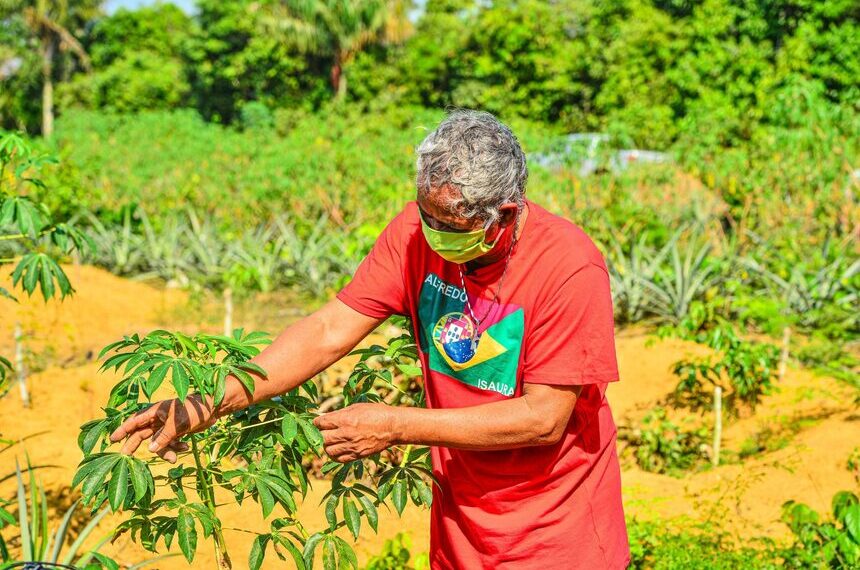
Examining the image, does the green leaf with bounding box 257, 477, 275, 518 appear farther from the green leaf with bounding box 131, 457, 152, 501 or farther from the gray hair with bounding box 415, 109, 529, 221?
the gray hair with bounding box 415, 109, 529, 221

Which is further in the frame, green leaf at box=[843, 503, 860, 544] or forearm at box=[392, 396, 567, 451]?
green leaf at box=[843, 503, 860, 544]

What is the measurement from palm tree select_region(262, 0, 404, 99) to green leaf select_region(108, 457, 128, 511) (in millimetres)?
24542

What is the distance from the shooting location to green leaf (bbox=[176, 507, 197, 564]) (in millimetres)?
1727

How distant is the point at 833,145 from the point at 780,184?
0.77 metres

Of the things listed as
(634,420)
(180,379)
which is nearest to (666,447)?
(634,420)

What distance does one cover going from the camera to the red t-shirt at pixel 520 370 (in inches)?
65.3

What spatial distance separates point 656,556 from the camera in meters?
3.13

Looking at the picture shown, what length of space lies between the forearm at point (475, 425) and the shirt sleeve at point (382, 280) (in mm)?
352

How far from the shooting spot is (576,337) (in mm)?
1646

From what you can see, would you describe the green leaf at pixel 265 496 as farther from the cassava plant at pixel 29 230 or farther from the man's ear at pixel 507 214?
the cassava plant at pixel 29 230

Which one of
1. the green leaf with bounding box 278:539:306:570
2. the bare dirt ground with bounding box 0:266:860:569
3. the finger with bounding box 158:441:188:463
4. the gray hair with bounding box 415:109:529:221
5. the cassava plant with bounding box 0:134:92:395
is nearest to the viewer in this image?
the gray hair with bounding box 415:109:529:221

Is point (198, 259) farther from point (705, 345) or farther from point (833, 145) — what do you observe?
point (833, 145)

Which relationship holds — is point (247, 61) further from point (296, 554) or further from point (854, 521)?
point (296, 554)

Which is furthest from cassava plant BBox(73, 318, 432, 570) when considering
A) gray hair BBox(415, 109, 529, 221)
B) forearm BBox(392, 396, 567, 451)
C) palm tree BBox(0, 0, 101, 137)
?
palm tree BBox(0, 0, 101, 137)
